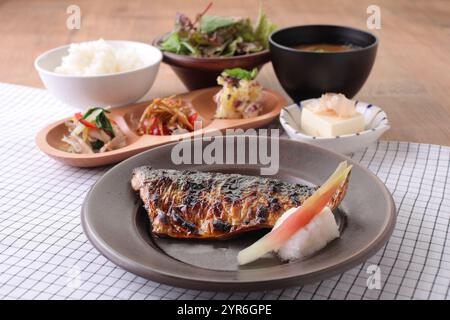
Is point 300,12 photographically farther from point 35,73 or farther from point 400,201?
point 400,201

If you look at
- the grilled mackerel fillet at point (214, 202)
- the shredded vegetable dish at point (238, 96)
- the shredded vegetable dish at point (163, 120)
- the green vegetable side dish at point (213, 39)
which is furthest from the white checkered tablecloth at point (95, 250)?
the green vegetable side dish at point (213, 39)

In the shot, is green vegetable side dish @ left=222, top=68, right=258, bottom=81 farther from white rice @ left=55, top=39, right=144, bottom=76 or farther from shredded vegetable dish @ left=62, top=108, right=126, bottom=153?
shredded vegetable dish @ left=62, top=108, right=126, bottom=153

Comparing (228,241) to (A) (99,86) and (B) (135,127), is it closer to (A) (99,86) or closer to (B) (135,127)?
(B) (135,127)

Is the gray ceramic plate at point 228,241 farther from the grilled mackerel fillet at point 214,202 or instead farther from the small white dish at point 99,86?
the small white dish at point 99,86

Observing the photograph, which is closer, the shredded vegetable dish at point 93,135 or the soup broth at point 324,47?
the shredded vegetable dish at point 93,135

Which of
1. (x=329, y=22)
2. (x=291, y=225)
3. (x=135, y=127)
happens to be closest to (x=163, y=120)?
(x=135, y=127)

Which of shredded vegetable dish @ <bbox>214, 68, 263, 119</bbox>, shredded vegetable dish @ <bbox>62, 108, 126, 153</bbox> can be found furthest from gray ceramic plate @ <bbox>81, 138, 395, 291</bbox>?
shredded vegetable dish @ <bbox>214, 68, 263, 119</bbox>
